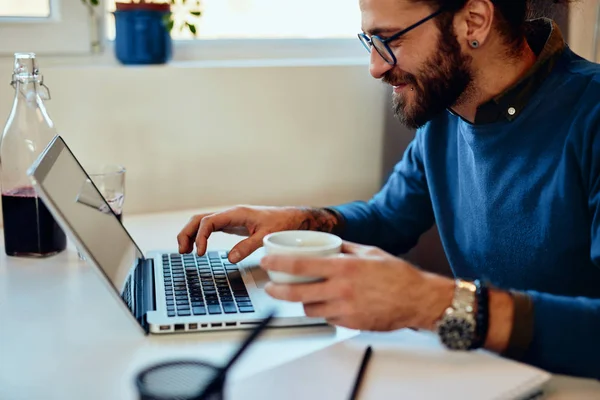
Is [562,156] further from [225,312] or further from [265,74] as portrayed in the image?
[265,74]

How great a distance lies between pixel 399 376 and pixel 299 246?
0.22m

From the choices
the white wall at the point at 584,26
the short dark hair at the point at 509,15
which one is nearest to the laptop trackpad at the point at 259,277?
the short dark hair at the point at 509,15

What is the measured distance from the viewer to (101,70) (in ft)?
5.14

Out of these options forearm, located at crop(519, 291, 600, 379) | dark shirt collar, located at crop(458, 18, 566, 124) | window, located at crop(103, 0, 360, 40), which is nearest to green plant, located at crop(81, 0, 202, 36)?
window, located at crop(103, 0, 360, 40)

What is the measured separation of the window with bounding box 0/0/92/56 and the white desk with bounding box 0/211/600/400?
656 mm

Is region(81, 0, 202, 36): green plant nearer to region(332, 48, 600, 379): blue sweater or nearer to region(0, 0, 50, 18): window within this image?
region(0, 0, 50, 18): window

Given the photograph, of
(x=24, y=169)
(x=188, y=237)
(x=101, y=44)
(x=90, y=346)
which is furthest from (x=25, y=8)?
(x=90, y=346)

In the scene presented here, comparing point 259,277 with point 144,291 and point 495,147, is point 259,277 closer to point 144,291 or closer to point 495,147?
point 144,291

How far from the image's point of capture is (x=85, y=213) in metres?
1.03

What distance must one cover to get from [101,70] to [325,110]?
1.77 ft

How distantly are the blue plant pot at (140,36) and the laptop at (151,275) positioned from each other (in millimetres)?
571

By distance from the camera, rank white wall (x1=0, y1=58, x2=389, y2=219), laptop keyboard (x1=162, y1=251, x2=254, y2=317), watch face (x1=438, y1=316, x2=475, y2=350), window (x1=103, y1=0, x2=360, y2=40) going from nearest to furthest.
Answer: watch face (x1=438, y1=316, x2=475, y2=350), laptop keyboard (x1=162, y1=251, x2=254, y2=317), white wall (x1=0, y1=58, x2=389, y2=219), window (x1=103, y1=0, x2=360, y2=40)

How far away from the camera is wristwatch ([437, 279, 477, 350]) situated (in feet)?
2.87

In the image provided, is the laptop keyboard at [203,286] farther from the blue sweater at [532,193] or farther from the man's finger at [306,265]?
the blue sweater at [532,193]
